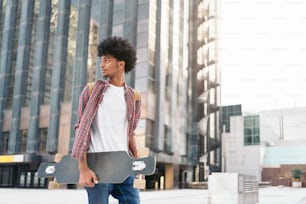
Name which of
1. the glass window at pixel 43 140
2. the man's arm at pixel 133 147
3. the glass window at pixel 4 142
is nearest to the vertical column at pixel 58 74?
the glass window at pixel 43 140

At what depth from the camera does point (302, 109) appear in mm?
85188

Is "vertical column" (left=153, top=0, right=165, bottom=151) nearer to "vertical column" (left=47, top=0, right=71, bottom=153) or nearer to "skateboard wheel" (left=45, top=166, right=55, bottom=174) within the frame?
"vertical column" (left=47, top=0, right=71, bottom=153)

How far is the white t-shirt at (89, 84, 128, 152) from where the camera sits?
2666 mm

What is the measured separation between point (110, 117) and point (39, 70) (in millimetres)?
37023

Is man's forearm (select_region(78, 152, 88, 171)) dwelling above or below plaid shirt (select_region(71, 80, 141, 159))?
below

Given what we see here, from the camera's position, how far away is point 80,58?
3600cm

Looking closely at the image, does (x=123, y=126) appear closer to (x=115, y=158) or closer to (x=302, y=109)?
(x=115, y=158)

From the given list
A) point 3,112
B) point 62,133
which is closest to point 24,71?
point 3,112

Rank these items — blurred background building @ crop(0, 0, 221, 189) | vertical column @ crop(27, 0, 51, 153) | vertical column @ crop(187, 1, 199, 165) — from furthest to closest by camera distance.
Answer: vertical column @ crop(187, 1, 199, 165), vertical column @ crop(27, 0, 51, 153), blurred background building @ crop(0, 0, 221, 189)

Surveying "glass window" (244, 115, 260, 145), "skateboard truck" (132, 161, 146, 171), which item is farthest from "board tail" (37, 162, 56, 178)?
"glass window" (244, 115, 260, 145)

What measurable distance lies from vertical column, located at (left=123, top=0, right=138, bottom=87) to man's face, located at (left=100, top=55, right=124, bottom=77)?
30.6 metres

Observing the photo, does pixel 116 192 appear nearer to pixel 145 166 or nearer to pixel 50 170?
pixel 50 170

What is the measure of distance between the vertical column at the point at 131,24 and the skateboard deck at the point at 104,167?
31.1 meters

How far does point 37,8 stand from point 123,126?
41384mm
